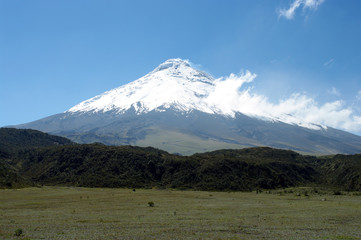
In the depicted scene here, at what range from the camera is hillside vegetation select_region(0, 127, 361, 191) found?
256ft

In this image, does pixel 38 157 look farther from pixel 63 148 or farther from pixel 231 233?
pixel 231 233

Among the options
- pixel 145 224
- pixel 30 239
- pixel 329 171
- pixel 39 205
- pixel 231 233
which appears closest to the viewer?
pixel 30 239

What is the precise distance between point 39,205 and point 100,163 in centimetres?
4826

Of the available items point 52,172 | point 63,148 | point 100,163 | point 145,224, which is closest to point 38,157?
point 63,148

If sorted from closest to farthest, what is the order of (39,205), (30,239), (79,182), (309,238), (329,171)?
(30,239) → (309,238) → (39,205) → (79,182) → (329,171)

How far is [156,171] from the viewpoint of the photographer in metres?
87.0

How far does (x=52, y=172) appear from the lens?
86.1 metres

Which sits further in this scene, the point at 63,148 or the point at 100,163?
the point at 63,148

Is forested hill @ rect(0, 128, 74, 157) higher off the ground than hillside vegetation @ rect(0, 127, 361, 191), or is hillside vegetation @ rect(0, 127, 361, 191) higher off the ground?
forested hill @ rect(0, 128, 74, 157)

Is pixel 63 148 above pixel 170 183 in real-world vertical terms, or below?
above

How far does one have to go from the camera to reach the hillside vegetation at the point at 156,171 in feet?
256

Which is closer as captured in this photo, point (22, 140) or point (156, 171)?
point (156, 171)

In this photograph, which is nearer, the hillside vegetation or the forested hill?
the hillside vegetation

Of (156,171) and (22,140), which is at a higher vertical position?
(22,140)
